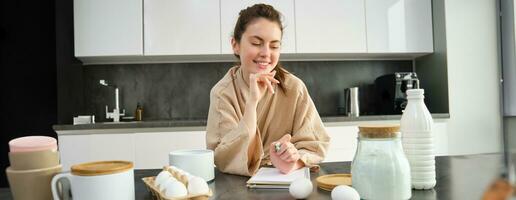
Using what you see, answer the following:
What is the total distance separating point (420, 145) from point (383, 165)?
0.16m

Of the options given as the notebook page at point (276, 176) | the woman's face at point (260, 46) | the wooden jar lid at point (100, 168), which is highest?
the woman's face at point (260, 46)

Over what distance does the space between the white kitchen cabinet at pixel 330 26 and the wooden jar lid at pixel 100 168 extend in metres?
2.51

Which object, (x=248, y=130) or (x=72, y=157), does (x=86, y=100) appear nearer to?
(x=72, y=157)

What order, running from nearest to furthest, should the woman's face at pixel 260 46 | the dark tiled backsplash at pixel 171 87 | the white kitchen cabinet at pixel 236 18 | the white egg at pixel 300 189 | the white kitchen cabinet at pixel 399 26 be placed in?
the white egg at pixel 300 189 < the woman's face at pixel 260 46 < the white kitchen cabinet at pixel 236 18 < the white kitchen cabinet at pixel 399 26 < the dark tiled backsplash at pixel 171 87

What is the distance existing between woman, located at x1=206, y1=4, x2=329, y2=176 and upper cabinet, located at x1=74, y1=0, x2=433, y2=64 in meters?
1.60

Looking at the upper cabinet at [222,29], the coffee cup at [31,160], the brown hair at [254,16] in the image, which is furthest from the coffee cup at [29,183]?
the upper cabinet at [222,29]

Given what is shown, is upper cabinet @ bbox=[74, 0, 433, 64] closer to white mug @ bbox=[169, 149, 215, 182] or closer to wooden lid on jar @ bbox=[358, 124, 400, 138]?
white mug @ bbox=[169, 149, 215, 182]

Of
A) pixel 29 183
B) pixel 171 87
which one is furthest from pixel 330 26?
pixel 29 183

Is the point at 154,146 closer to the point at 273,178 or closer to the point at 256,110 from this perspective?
the point at 256,110

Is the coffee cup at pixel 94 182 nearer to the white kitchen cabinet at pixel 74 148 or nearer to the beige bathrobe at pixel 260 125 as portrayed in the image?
the beige bathrobe at pixel 260 125

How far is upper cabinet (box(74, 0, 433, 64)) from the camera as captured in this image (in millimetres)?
2906

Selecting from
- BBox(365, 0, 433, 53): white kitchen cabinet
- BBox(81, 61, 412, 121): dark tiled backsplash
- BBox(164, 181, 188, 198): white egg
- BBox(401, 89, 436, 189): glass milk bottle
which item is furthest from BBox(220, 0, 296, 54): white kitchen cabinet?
BBox(164, 181, 188, 198): white egg

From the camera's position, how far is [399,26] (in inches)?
122

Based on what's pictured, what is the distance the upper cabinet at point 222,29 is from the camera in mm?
2906
